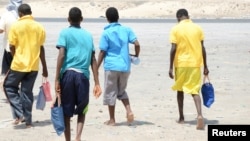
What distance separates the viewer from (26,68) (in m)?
9.98

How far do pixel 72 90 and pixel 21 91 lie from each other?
1.87m

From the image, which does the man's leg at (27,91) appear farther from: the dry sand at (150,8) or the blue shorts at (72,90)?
the dry sand at (150,8)

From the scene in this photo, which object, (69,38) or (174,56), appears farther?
(174,56)

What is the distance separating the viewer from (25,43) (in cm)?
998

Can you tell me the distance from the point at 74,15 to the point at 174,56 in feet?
6.90

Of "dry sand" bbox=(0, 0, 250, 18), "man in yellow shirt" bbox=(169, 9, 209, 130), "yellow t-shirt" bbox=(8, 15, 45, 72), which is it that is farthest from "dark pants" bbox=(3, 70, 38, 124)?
"dry sand" bbox=(0, 0, 250, 18)

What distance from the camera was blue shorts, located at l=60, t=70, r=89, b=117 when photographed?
336 inches

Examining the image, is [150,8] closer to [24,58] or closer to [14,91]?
[14,91]

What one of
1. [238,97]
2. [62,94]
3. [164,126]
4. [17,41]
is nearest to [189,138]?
[164,126]

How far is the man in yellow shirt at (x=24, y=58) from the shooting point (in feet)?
32.7

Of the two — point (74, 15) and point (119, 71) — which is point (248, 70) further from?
point (74, 15)

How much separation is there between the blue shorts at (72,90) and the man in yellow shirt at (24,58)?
5.17ft

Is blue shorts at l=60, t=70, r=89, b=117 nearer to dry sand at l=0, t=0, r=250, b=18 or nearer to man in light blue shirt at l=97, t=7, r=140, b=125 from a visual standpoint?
man in light blue shirt at l=97, t=7, r=140, b=125

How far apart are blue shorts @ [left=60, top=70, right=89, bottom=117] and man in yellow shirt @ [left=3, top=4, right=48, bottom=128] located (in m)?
1.58
